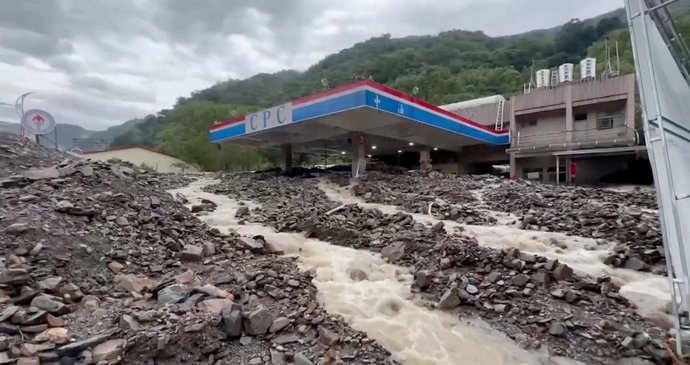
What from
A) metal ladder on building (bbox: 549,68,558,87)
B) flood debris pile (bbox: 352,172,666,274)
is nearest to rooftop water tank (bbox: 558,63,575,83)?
metal ladder on building (bbox: 549,68,558,87)

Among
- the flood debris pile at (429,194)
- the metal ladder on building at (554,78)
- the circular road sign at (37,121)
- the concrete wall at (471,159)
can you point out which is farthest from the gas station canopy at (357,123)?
the circular road sign at (37,121)

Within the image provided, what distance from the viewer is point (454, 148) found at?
80.1 feet

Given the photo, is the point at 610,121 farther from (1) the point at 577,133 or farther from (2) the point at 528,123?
(2) the point at 528,123

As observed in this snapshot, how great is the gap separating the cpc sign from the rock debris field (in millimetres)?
7687

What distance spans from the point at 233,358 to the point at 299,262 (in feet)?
8.77

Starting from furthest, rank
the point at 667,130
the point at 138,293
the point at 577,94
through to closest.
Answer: the point at 577,94 → the point at 138,293 → the point at 667,130

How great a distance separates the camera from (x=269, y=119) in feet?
55.0

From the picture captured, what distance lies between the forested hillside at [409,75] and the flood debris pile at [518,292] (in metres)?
12.7

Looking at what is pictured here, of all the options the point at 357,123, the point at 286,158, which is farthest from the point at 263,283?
the point at 286,158

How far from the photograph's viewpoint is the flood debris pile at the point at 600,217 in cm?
659

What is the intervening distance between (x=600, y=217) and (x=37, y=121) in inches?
555

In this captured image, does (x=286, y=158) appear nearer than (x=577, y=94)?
No

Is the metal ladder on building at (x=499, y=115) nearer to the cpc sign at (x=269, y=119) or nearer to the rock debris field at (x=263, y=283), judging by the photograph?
the cpc sign at (x=269, y=119)


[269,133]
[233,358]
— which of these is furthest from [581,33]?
[233,358]
